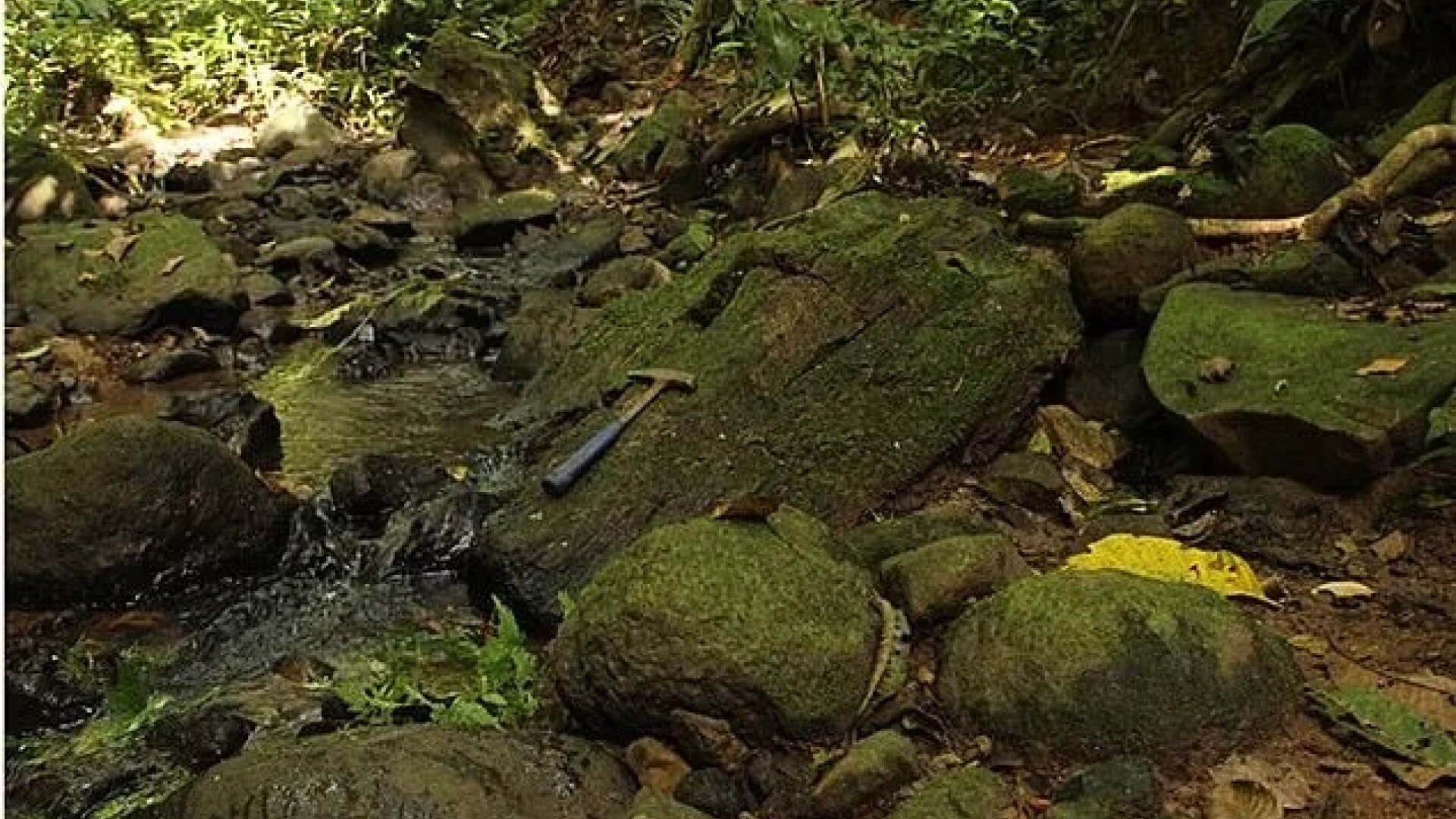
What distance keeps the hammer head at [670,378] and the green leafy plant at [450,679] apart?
1.19m

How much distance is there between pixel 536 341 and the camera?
7.76 metres

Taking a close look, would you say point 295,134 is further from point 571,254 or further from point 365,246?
point 571,254

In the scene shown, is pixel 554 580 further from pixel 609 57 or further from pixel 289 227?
pixel 609 57

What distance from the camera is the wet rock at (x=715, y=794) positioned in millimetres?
2910

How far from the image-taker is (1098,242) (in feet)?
17.1

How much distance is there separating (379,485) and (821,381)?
214 cm

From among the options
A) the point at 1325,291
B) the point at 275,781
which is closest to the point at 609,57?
the point at 1325,291

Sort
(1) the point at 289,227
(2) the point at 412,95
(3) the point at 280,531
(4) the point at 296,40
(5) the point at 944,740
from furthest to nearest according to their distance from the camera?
(4) the point at 296,40, (2) the point at 412,95, (1) the point at 289,227, (3) the point at 280,531, (5) the point at 944,740

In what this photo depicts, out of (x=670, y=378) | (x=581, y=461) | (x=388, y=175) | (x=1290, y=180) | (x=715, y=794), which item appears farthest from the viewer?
(x=388, y=175)

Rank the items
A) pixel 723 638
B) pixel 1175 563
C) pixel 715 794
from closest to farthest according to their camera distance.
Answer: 1. pixel 715 794
2. pixel 723 638
3. pixel 1175 563

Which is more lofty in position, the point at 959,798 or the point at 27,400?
the point at 959,798

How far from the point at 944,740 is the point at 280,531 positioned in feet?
11.7

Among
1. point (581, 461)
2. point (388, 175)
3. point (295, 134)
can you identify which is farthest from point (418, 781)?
point (295, 134)

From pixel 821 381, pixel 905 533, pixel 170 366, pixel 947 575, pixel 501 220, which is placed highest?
Answer: pixel 947 575
